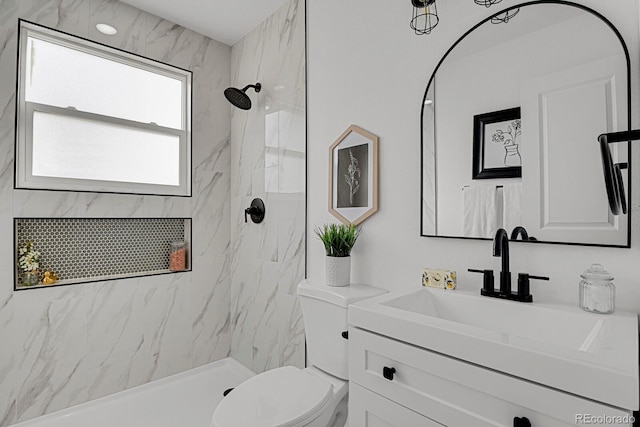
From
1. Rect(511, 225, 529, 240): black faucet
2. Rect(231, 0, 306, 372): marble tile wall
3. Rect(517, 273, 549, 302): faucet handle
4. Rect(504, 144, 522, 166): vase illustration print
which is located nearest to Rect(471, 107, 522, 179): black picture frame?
Rect(504, 144, 522, 166): vase illustration print

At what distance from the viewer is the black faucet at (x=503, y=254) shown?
1.11m

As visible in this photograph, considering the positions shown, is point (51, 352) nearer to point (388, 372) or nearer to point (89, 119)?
point (89, 119)

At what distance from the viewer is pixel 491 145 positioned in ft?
4.14

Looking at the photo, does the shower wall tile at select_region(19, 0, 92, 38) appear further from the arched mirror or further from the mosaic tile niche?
the arched mirror

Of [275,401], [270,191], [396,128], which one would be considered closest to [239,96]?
[270,191]

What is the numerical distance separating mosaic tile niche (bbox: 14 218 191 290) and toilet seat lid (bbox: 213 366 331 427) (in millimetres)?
1343

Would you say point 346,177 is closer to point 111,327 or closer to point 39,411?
point 111,327

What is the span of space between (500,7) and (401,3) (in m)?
0.47

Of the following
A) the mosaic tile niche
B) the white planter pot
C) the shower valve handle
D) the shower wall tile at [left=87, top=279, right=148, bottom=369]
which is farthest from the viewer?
the shower valve handle

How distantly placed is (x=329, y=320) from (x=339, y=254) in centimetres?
32

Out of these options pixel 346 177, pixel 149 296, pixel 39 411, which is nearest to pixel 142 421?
pixel 39 411

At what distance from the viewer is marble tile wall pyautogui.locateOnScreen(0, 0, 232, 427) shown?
1.84 meters

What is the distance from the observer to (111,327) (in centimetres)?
217

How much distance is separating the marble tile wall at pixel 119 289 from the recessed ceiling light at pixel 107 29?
0.03 m
